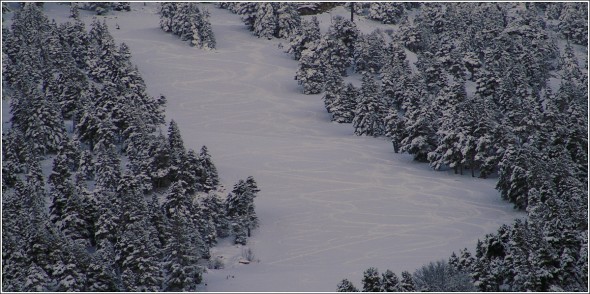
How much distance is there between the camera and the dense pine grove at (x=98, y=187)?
58719 mm

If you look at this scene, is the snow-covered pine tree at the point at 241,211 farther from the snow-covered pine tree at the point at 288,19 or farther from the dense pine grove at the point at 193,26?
the snow-covered pine tree at the point at 288,19

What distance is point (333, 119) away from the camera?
104m

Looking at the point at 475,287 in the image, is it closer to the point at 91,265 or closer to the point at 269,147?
the point at 91,265

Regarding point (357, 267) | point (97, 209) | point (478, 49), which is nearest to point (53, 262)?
point (97, 209)

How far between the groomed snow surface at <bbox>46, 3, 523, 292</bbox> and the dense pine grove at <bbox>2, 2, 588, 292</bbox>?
9.04 feet

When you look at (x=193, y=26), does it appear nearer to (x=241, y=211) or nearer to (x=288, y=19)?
(x=288, y=19)

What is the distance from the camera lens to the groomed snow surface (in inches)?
2552

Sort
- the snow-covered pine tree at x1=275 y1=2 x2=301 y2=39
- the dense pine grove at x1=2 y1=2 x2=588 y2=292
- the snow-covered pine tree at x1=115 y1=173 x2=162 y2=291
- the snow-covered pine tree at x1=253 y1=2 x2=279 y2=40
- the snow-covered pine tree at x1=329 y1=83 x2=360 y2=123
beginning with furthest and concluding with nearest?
the snow-covered pine tree at x1=253 y1=2 x2=279 y2=40 < the snow-covered pine tree at x1=275 y1=2 x2=301 y2=39 < the snow-covered pine tree at x1=329 y1=83 x2=360 y2=123 < the snow-covered pine tree at x1=115 y1=173 x2=162 y2=291 < the dense pine grove at x1=2 y1=2 x2=588 y2=292

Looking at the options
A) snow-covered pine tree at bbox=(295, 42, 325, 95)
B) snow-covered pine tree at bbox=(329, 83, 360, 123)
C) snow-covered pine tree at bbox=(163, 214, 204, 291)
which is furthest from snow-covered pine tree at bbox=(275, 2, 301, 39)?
snow-covered pine tree at bbox=(163, 214, 204, 291)

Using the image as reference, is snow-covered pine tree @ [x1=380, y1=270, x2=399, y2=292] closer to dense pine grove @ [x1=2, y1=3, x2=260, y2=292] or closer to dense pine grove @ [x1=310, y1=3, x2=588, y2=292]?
dense pine grove @ [x1=310, y1=3, x2=588, y2=292]

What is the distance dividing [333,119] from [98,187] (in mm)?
40718

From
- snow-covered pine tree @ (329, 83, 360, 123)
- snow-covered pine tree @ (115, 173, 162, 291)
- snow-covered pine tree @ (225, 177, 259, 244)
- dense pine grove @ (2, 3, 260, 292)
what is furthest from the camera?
snow-covered pine tree @ (329, 83, 360, 123)

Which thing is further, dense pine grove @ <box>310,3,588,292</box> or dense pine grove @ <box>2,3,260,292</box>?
dense pine grove @ <box>2,3,260,292</box>

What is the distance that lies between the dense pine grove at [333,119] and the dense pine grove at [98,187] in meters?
0.16
